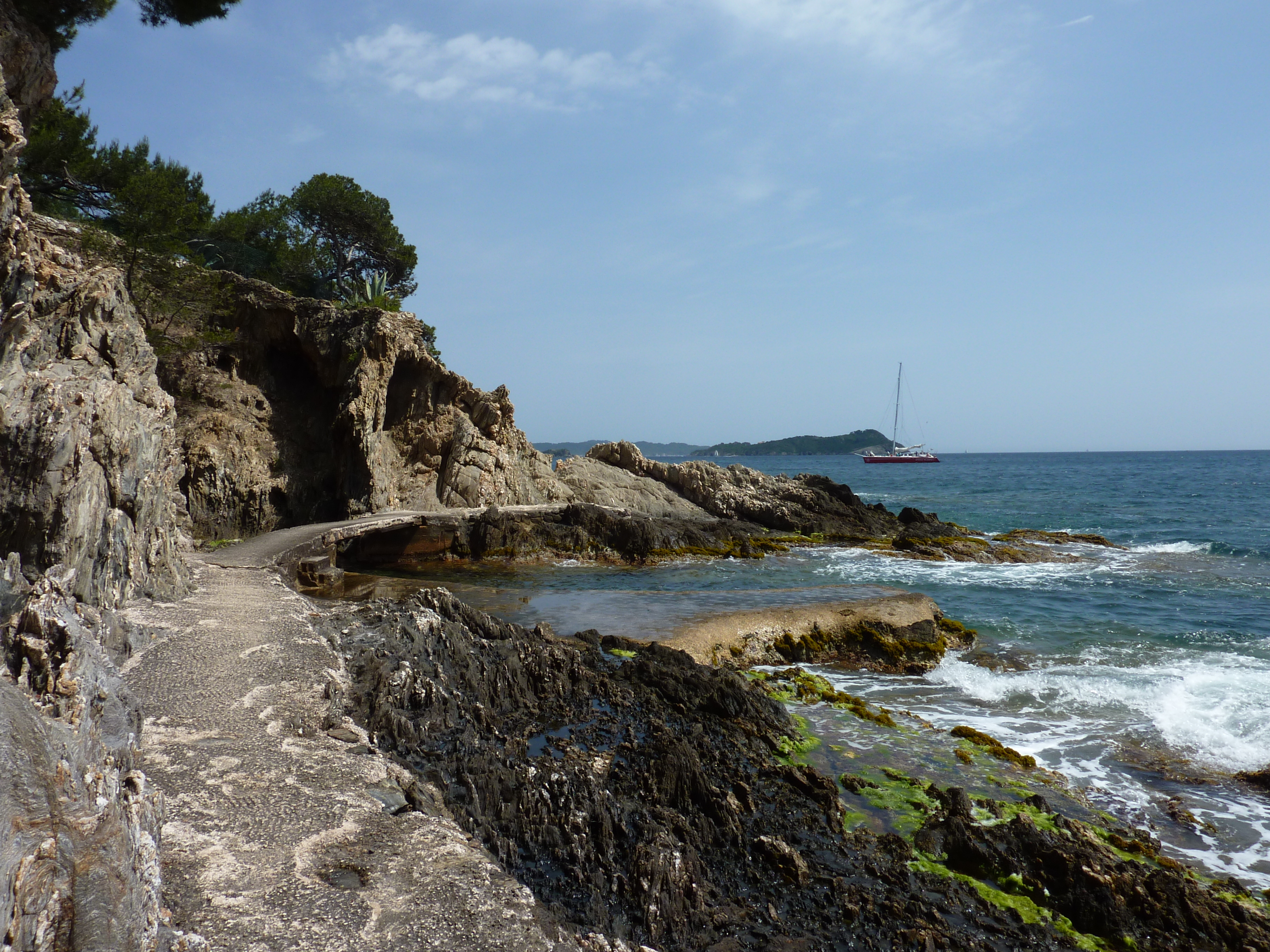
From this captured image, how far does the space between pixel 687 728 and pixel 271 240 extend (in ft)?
130

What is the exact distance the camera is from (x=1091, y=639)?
16.7 metres

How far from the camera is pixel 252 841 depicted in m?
5.15

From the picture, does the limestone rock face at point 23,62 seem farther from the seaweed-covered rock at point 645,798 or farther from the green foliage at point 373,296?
the green foliage at point 373,296

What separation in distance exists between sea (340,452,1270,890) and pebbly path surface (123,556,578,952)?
7886mm

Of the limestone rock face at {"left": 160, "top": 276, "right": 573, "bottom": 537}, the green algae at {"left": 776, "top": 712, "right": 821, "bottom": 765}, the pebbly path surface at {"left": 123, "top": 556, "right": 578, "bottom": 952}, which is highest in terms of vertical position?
the limestone rock face at {"left": 160, "top": 276, "right": 573, "bottom": 537}

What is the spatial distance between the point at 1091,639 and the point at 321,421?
27.6 meters

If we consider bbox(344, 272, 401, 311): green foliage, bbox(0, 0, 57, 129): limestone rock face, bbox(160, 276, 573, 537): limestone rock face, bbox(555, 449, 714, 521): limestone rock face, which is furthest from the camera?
bbox(555, 449, 714, 521): limestone rock face

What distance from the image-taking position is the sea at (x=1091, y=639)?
9570mm

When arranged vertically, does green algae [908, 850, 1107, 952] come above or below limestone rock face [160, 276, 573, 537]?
below

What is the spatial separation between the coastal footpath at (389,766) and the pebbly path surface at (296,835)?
0.09 ft

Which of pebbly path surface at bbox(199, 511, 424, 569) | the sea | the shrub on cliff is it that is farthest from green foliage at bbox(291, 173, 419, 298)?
the sea

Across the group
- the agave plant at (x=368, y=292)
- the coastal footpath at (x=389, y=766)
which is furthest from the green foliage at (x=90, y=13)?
the agave plant at (x=368, y=292)

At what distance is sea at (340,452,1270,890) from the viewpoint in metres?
9.57

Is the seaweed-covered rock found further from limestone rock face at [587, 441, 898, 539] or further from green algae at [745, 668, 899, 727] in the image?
limestone rock face at [587, 441, 898, 539]
